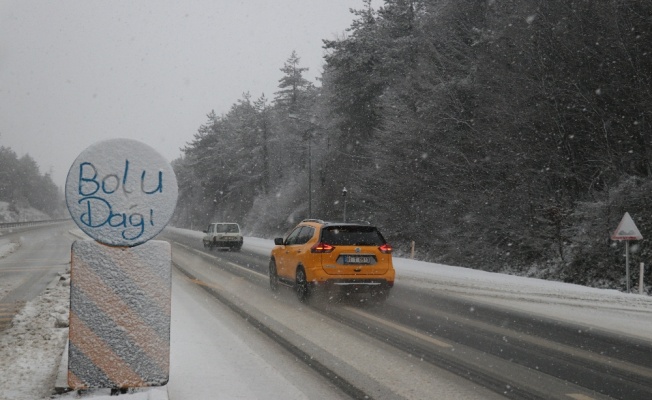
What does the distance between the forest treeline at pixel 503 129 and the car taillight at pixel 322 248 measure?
9.96 metres

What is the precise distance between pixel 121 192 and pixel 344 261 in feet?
26.0

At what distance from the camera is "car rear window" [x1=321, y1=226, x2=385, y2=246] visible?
1164 centimetres

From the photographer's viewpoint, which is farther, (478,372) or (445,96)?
(445,96)

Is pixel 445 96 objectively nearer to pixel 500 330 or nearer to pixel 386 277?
pixel 386 277

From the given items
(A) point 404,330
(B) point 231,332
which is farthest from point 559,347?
(B) point 231,332

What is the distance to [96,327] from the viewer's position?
3.94 m

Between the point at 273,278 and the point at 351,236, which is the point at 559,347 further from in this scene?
the point at 273,278

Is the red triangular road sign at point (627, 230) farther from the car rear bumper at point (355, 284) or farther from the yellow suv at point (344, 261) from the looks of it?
the car rear bumper at point (355, 284)

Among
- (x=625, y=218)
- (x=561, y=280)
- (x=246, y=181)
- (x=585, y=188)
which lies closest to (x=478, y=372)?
(x=625, y=218)

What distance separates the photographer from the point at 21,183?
14462 centimetres

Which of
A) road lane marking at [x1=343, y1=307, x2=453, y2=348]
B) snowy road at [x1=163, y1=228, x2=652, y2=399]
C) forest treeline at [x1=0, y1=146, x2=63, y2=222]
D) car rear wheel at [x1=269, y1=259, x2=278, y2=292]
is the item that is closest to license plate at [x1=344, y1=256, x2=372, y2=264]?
snowy road at [x1=163, y1=228, x2=652, y2=399]

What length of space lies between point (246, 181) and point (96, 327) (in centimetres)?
6810

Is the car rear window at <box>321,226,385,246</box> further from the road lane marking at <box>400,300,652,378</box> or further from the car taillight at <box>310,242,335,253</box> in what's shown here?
the road lane marking at <box>400,300,652,378</box>

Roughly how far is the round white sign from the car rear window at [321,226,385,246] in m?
7.76
